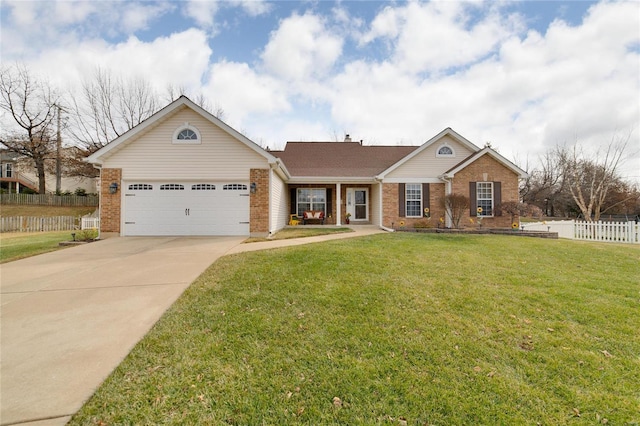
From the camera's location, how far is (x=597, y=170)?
2502 centimetres

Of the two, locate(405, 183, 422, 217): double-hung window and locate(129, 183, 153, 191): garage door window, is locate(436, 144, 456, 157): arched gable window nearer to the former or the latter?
locate(405, 183, 422, 217): double-hung window

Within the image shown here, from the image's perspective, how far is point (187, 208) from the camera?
1130 centimetres

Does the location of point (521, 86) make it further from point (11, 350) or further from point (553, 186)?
point (553, 186)

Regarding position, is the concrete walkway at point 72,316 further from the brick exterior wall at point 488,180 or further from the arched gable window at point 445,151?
the arched gable window at point 445,151

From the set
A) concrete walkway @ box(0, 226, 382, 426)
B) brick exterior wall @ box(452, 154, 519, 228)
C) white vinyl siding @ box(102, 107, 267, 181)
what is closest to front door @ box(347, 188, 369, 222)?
brick exterior wall @ box(452, 154, 519, 228)

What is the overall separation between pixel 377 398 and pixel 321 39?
12.2 metres

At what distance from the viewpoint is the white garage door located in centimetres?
1125

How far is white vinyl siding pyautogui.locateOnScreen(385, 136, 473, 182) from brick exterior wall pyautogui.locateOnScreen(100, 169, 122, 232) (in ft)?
40.0

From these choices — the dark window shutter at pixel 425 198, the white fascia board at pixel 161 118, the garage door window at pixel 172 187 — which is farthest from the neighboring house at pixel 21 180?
the dark window shutter at pixel 425 198

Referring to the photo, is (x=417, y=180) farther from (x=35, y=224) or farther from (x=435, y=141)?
(x=35, y=224)

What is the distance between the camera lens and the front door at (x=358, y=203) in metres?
17.1

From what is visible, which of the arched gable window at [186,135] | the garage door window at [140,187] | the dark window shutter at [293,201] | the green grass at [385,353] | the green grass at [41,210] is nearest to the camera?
the green grass at [385,353]

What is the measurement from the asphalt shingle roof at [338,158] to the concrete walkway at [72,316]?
9.32 metres

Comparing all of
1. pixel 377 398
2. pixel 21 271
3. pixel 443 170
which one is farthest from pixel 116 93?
pixel 377 398
